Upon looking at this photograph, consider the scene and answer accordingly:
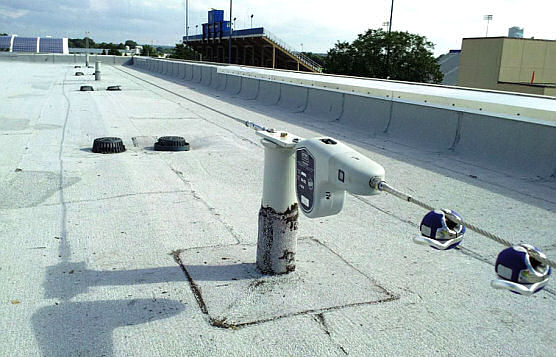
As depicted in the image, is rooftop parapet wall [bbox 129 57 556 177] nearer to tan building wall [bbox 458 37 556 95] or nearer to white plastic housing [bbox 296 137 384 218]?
white plastic housing [bbox 296 137 384 218]

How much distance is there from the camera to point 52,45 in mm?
124250

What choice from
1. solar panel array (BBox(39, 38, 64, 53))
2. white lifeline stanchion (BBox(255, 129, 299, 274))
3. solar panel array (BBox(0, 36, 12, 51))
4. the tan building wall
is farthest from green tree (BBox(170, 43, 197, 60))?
white lifeline stanchion (BBox(255, 129, 299, 274))

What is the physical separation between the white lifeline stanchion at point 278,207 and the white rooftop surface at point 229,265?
0.18 m

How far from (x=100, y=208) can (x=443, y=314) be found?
4.00 metres

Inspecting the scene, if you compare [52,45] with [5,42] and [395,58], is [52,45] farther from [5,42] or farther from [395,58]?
[395,58]

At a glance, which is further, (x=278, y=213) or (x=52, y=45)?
(x=52, y=45)

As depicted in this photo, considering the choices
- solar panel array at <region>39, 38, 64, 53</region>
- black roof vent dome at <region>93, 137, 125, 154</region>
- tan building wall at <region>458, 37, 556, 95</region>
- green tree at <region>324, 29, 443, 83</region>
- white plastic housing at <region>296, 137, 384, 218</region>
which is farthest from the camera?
solar panel array at <region>39, 38, 64, 53</region>

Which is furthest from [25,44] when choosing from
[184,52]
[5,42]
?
[184,52]

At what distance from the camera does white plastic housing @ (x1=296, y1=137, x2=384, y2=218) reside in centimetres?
303

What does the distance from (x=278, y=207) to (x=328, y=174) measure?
79cm

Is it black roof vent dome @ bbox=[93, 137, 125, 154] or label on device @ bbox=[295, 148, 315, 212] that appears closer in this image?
label on device @ bbox=[295, 148, 315, 212]

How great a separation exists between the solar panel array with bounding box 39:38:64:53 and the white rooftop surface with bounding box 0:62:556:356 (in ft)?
413

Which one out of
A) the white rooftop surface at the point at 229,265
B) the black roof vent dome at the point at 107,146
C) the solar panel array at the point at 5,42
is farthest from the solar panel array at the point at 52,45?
the white rooftop surface at the point at 229,265

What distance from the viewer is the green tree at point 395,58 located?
57.6 m
